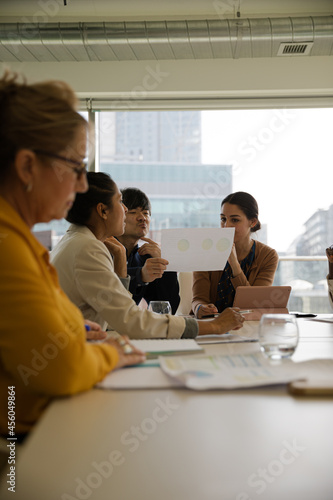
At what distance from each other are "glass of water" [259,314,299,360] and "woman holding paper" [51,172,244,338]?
16.4 inches

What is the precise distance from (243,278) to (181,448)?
2134 mm

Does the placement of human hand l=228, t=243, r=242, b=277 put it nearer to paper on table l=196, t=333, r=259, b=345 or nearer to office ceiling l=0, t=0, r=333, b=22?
paper on table l=196, t=333, r=259, b=345

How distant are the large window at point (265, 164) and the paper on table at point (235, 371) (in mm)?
4195

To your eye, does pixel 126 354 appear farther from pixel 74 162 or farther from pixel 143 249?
pixel 143 249

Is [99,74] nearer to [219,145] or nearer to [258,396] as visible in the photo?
[219,145]

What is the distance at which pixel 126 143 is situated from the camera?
5410mm

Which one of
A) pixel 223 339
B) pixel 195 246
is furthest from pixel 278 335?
pixel 195 246

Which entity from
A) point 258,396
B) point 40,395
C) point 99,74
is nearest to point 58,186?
point 40,395

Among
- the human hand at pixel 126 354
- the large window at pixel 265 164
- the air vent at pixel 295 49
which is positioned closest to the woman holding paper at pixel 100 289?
the human hand at pixel 126 354


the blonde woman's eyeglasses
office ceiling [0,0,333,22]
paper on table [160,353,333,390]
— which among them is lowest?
paper on table [160,353,333,390]

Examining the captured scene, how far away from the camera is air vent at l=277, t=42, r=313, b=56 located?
4.34m

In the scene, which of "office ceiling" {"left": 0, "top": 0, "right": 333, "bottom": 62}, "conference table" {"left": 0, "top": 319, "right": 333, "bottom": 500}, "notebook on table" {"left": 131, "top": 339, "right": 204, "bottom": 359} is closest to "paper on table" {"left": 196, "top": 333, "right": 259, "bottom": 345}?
"notebook on table" {"left": 131, "top": 339, "right": 204, "bottom": 359}

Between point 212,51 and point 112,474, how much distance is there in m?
4.39

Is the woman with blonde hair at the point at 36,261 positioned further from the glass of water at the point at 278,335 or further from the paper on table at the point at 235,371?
the glass of water at the point at 278,335
